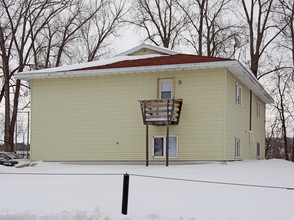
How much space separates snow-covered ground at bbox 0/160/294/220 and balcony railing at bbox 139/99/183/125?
366 centimetres

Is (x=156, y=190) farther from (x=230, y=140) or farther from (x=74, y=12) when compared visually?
(x=74, y=12)

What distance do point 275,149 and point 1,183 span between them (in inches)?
1761

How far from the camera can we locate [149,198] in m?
12.3

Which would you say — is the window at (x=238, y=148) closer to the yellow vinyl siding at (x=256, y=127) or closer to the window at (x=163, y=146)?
the window at (x=163, y=146)

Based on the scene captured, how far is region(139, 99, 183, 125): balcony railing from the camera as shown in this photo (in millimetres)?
20859

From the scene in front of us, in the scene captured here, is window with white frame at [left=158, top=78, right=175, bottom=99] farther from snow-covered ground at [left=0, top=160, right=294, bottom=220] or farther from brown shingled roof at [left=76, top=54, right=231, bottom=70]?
snow-covered ground at [left=0, top=160, right=294, bottom=220]

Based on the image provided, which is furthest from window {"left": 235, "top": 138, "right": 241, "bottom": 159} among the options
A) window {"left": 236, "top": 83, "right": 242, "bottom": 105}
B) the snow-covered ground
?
the snow-covered ground

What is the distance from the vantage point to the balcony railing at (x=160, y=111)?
20.9m

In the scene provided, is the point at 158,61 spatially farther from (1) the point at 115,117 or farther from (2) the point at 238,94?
(2) the point at 238,94

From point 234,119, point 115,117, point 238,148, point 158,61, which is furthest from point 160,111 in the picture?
point 238,148

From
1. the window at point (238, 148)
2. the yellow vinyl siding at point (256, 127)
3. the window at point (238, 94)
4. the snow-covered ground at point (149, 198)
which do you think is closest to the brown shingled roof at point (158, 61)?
the window at point (238, 94)

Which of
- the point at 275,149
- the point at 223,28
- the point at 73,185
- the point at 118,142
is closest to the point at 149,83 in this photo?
the point at 118,142

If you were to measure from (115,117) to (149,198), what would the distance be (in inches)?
446

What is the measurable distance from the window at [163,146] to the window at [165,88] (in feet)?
6.70
